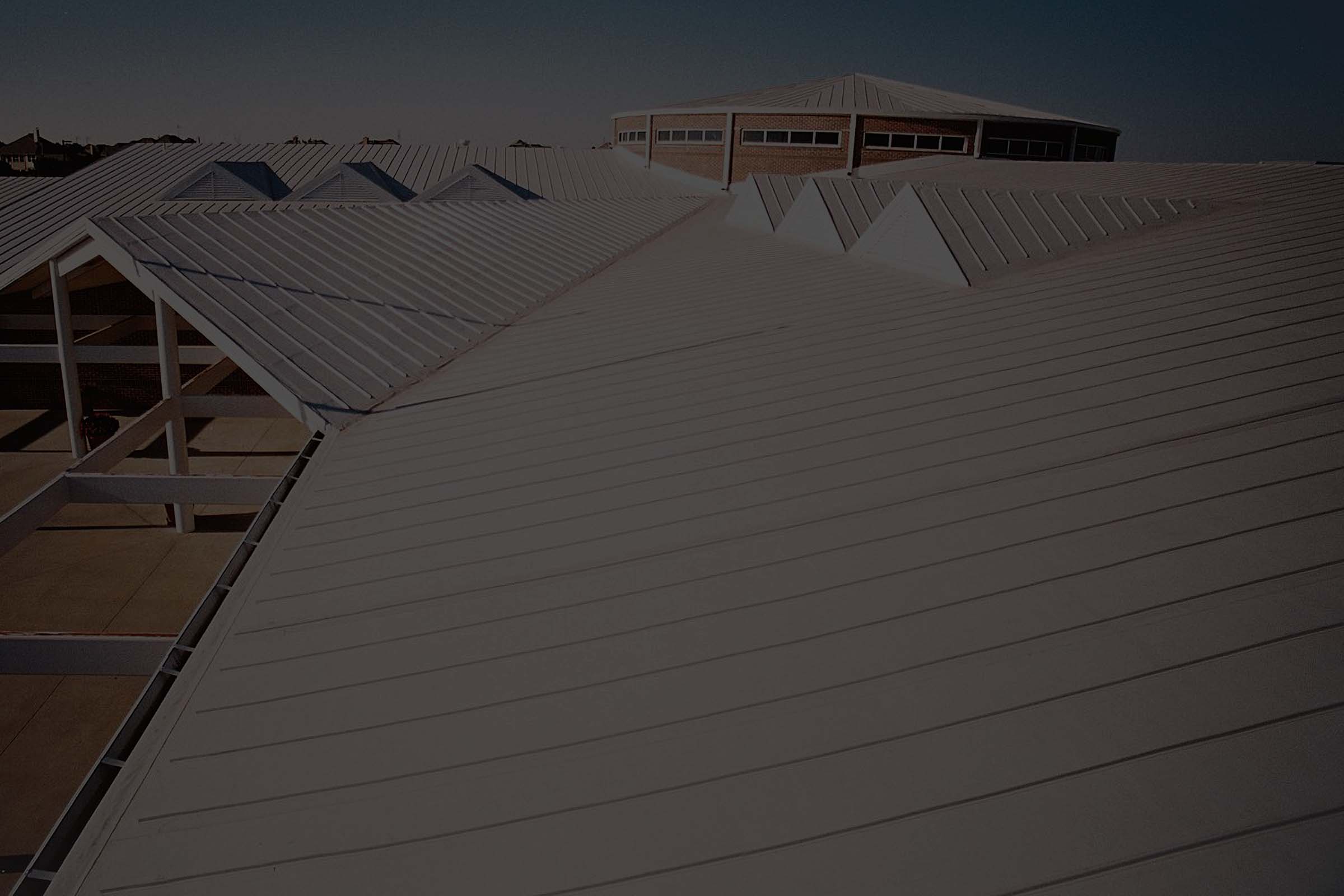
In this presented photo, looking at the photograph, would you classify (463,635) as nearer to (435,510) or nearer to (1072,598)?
(435,510)

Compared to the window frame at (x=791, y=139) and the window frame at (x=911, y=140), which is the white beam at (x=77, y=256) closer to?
the window frame at (x=791, y=139)

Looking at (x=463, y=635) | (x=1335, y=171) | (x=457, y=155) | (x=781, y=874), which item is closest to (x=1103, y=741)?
(x=781, y=874)

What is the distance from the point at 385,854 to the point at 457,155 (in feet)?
104

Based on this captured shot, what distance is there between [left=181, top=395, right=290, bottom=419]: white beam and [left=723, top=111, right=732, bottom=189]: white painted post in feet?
86.3

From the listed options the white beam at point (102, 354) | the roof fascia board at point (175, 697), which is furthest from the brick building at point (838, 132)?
the roof fascia board at point (175, 697)

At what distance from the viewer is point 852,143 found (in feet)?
103

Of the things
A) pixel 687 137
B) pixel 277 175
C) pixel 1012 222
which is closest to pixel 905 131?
pixel 687 137

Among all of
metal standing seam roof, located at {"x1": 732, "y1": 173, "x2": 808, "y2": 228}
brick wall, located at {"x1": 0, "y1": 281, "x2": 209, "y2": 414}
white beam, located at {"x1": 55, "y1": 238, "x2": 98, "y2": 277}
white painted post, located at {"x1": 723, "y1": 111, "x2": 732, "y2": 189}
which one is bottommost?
brick wall, located at {"x1": 0, "y1": 281, "x2": 209, "y2": 414}

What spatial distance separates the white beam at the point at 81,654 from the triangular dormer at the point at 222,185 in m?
19.9

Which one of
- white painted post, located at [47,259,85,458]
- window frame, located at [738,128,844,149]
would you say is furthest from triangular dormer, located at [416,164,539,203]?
white painted post, located at [47,259,85,458]

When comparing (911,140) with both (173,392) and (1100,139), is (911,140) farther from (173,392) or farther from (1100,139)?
(173,392)

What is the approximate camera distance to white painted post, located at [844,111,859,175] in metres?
31.2

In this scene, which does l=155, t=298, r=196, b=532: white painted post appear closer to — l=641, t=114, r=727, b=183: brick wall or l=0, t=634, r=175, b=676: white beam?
l=0, t=634, r=175, b=676: white beam

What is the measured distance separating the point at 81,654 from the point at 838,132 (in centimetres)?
3195
